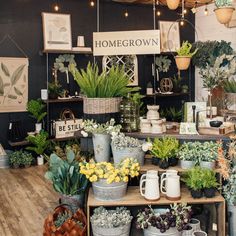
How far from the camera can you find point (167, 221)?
118 inches

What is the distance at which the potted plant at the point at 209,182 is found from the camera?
3.09 metres

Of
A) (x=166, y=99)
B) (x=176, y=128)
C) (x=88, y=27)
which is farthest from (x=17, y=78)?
(x=176, y=128)

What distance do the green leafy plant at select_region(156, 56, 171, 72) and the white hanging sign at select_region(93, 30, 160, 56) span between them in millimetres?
4107

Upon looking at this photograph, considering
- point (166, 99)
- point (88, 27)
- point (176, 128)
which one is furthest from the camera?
point (166, 99)

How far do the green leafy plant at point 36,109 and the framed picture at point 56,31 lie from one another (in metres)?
0.95

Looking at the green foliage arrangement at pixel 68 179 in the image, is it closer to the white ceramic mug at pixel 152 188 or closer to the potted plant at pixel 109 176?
the potted plant at pixel 109 176

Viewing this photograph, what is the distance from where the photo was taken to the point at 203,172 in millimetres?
3113

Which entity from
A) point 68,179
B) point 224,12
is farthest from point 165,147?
point 224,12

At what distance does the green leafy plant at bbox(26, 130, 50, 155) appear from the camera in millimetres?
6148

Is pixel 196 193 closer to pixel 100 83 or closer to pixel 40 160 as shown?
pixel 100 83

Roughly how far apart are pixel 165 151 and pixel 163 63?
4.60m

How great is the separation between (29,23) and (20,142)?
209cm

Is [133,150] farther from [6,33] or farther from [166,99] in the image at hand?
[166,99]

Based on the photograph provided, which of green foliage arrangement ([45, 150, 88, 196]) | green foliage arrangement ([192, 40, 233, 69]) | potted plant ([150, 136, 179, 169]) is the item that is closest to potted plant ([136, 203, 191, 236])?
potted plant ([150, 136, 179, 169])
